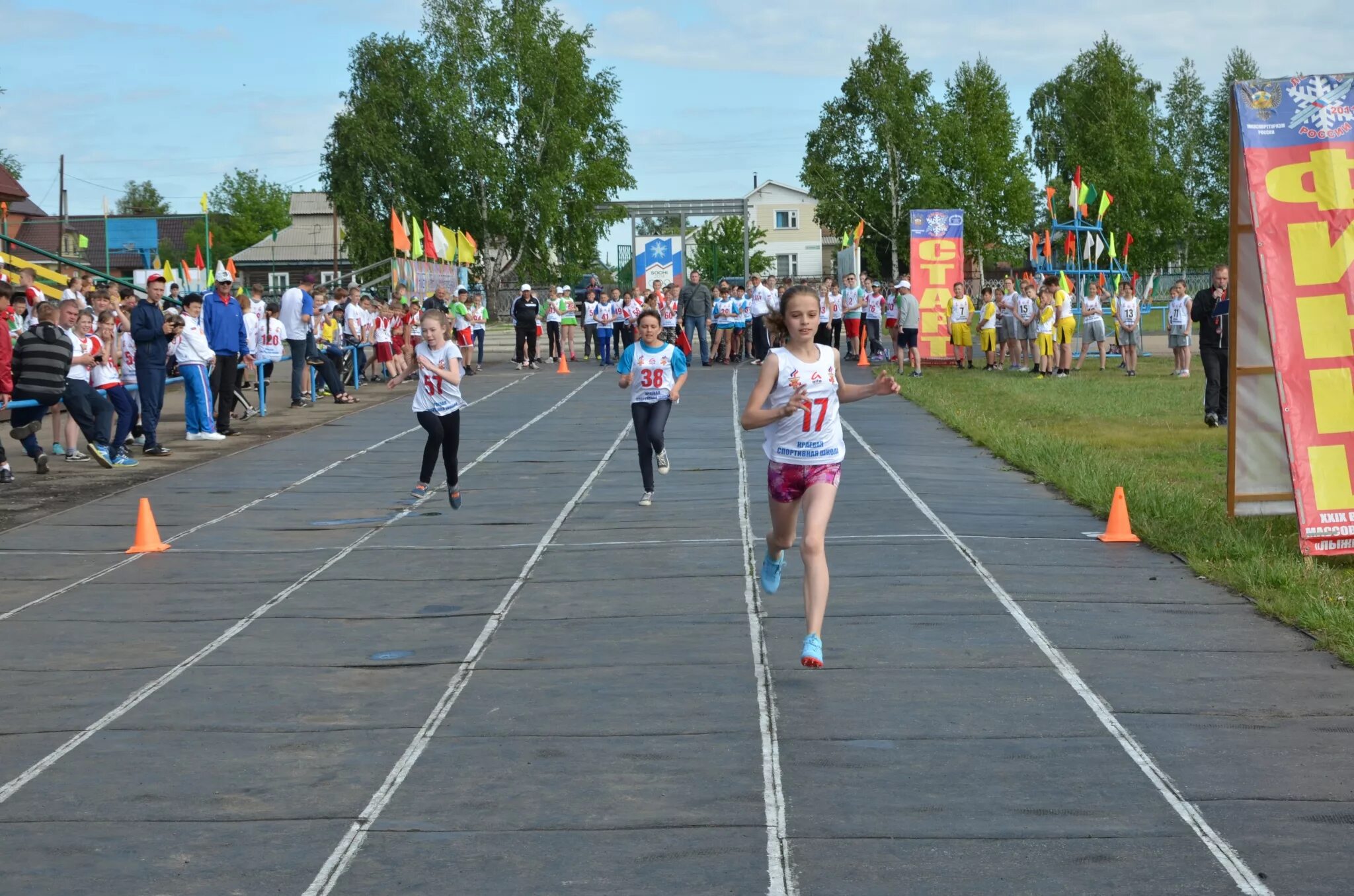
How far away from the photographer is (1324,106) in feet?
33.4

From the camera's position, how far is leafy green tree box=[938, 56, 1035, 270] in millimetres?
78688

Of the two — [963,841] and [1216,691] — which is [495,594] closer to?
[1216,691]

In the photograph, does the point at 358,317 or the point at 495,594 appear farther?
the point at 358,317

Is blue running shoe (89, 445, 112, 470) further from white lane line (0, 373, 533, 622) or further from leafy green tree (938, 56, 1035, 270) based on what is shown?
leafy green tree (938, 56, 1035, 270)

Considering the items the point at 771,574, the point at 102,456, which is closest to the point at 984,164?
the point at 102,456

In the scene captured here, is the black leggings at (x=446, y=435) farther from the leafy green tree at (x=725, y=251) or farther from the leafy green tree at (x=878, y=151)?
the leafy green tree at (x=725, y=251)

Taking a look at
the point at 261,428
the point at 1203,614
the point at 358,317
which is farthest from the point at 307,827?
the point at 358,317

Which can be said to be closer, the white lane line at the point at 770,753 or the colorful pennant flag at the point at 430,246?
the white lane line at the point at 770,753

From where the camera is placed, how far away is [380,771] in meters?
5.74

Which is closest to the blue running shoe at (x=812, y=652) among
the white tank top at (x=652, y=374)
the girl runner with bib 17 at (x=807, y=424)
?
the girl runner with bib 17 at (x=807, y=424)

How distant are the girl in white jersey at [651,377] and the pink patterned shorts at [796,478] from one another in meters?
5.87

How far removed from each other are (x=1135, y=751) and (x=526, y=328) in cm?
2882

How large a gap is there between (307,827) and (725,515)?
7.45 meters

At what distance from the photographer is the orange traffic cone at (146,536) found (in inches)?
440
